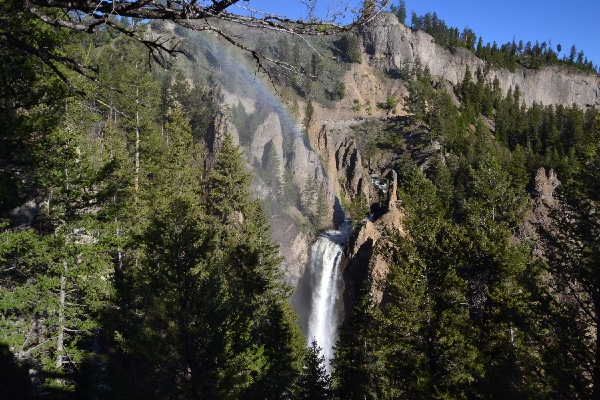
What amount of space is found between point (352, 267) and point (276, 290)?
1162cm

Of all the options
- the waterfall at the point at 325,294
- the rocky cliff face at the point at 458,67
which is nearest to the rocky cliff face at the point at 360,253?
the waterfall at the point at 325,294

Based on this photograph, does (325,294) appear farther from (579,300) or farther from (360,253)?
(579,300)

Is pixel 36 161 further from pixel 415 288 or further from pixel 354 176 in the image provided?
pixel 354 176

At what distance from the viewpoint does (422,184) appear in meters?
14.4

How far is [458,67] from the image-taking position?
10419cm

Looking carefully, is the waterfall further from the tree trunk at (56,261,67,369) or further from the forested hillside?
the tree trunk at (56,261,67,369)

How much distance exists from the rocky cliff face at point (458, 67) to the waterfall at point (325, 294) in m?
68.5

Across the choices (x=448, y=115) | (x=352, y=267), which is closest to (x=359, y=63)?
(x=448, y=115)

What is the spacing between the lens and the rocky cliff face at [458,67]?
9406 cm

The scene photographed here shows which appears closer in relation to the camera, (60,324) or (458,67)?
(60,324)

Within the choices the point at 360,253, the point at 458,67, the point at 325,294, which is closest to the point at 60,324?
the point at 360,253

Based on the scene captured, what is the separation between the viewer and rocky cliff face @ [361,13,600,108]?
94062 mm

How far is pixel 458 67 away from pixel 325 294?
9158 centimetres

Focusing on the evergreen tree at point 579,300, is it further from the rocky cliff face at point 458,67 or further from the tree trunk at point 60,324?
the rocky cliff face at point 458,67
